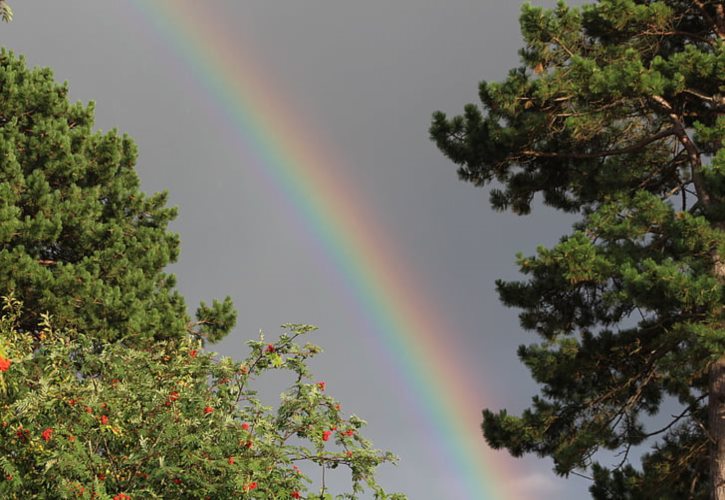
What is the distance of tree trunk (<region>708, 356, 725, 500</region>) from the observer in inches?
398

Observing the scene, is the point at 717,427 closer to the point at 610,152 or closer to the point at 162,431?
the point at 610,152

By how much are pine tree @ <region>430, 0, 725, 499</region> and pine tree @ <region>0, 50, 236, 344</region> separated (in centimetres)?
784

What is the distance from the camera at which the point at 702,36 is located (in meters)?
13.5

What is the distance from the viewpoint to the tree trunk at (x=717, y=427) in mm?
10117

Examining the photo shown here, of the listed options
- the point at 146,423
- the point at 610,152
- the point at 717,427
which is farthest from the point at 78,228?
the point at 717,427

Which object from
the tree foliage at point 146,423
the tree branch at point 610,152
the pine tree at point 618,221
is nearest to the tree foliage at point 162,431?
the tree foliage at point 146,423

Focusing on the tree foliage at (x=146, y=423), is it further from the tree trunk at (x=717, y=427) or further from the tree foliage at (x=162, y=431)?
the tree trunk at (x=717, y=427)

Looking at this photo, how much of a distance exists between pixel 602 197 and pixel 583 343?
327 centimetres

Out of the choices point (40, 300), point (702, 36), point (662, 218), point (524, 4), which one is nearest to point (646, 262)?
point (662, 218)

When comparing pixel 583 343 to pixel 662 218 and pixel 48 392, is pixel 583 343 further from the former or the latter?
pixel 48 392

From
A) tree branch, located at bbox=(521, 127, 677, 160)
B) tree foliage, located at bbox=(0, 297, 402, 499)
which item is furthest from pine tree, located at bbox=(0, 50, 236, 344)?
tree branch, located at bbox=(521, 127, 677, 160)

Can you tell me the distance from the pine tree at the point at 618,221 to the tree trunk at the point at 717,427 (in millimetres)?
22

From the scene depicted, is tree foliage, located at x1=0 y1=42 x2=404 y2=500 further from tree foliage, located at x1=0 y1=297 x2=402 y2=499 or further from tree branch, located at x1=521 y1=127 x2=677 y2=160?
tree branch, located at x1=521 y1=127 x2=677 y2=160

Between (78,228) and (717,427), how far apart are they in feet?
44.7
